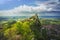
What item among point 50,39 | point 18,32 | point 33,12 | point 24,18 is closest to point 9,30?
point 18,32

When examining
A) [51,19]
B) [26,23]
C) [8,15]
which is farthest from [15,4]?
[51,19]

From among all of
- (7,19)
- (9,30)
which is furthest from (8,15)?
(9,30)

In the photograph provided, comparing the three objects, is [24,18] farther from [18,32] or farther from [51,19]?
[51,19]

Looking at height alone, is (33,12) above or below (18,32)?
above

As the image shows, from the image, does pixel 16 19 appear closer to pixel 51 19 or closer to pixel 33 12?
pixel 33 12

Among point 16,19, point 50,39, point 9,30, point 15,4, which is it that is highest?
point 15,4

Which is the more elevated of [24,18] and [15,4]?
[15,4]
